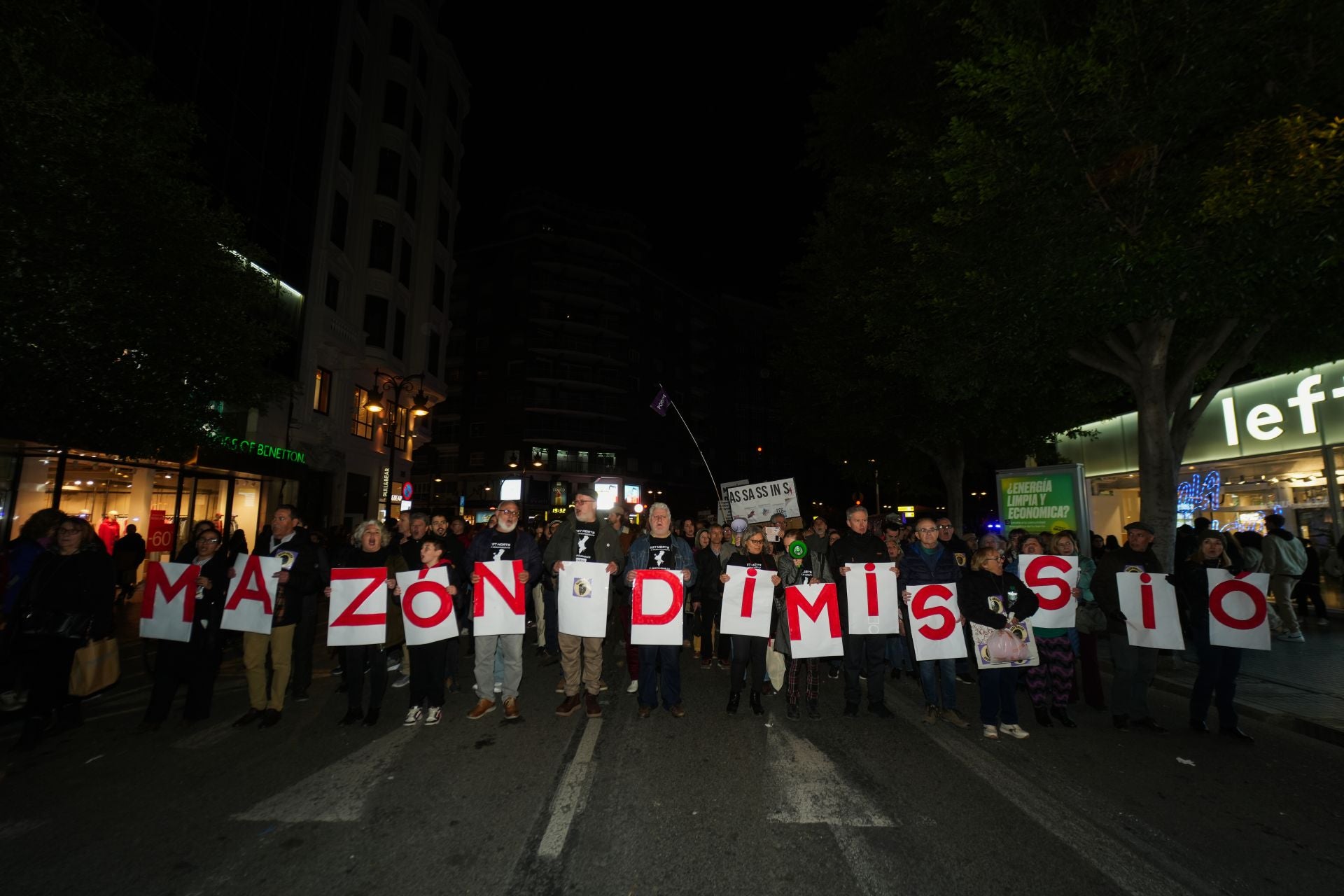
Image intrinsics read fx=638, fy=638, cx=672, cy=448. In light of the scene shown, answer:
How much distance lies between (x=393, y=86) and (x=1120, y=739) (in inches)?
1358

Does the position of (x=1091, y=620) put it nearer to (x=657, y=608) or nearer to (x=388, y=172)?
(x=657, y=608)

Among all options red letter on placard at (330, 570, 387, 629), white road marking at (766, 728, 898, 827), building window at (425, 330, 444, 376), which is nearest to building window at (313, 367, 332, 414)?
building window at (425, 330, 444, 376)

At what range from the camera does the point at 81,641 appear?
6.24 meters

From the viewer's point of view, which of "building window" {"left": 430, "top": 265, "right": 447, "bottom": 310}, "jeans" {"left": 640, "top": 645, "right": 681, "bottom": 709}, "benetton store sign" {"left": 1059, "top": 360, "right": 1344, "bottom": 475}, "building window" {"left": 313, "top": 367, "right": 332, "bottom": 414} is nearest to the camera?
"jeans" {"left": 640, "top": 645, "right": 681, "bottom": 709}

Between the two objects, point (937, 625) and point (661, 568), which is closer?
point (937, 625)

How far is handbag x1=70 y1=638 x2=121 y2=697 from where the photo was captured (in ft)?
21.5

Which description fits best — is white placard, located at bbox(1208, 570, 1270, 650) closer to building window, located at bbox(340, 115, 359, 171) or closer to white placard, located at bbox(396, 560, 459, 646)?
white placard, located at bbox(396, 560, 459, 646)

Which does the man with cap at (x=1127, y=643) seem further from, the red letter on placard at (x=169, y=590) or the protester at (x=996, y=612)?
the red letter on placard at (x=169, y=590)

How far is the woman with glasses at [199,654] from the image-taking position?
253 inches

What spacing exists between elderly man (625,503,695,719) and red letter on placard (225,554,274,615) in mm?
3744

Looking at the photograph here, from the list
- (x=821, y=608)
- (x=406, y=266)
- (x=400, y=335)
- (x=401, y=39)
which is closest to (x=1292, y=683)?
(x=821, y=608)

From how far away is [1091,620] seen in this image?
7172 millimetres

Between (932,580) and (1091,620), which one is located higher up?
(932,580)

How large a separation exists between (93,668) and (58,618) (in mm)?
958
